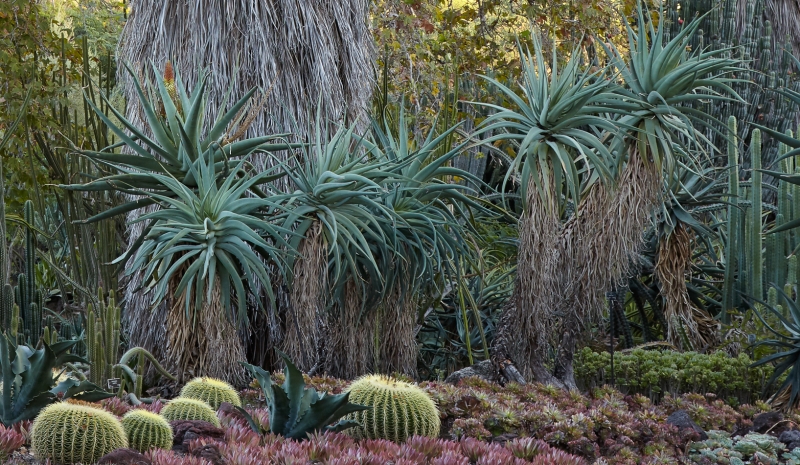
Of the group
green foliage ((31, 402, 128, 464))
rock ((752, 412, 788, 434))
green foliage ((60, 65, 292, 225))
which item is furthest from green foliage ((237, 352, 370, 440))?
rock ((752, 412, 788, 434))

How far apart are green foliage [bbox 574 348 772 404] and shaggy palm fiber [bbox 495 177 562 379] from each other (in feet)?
2.97

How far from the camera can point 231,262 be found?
17.1ft

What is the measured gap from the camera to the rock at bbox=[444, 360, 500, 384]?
6070 mm

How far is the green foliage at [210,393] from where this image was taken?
4352mm

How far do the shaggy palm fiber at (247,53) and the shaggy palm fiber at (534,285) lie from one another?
5.65 ft

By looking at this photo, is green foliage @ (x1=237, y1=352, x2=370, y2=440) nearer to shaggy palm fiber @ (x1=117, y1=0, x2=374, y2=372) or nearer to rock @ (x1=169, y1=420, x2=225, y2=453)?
rock @ (x1=169, y1=420, x2=225, y2=453)

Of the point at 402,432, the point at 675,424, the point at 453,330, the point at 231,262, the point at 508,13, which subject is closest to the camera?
the point at 402,432

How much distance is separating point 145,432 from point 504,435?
1816 millimetres

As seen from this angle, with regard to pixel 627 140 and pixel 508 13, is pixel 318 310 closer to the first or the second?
pixel 627 140

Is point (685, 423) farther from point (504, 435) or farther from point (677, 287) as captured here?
point (677, 287)

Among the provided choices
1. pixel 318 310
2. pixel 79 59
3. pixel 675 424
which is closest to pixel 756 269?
pixel 675 424

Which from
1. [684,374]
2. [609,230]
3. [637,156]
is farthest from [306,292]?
[684,374]

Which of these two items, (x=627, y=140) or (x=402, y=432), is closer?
(x=402, y=432)

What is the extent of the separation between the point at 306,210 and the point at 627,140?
2.14 m
